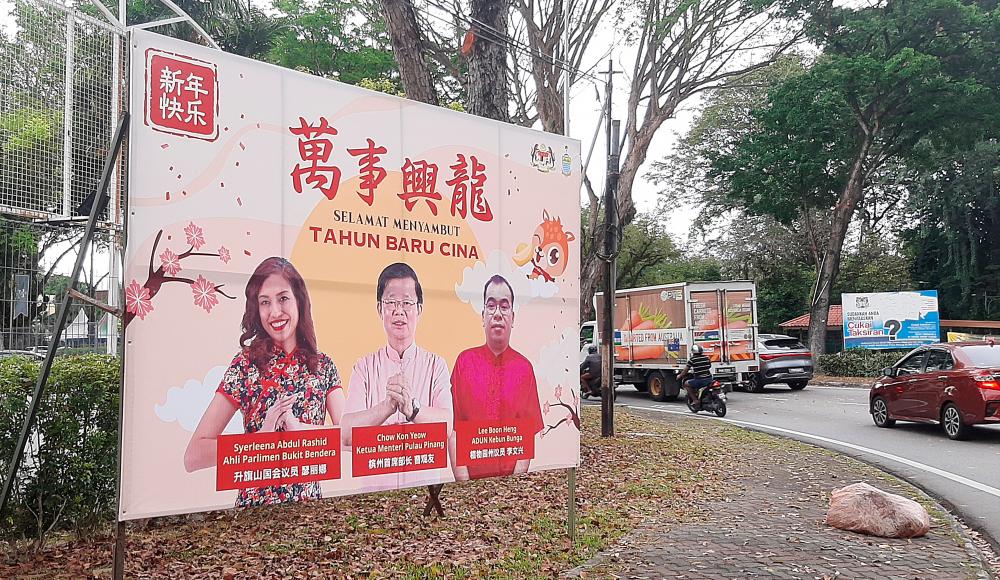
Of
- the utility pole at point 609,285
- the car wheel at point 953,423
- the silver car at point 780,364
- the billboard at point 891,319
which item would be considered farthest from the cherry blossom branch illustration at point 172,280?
the billboard at point 891,319

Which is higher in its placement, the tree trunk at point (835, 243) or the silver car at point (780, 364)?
the tree trunk at point (835, 243)

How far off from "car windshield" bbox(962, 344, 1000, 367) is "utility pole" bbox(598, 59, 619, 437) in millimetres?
5570

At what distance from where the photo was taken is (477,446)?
5.97 meters

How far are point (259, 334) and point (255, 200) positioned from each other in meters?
0.77

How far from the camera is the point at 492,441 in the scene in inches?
239

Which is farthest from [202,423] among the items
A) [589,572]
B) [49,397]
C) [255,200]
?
[589,572]

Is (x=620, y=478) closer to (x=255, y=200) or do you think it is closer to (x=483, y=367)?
(x=483, y=367)

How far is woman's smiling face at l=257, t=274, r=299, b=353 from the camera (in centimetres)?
478

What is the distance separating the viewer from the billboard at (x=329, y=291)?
4.39 metres

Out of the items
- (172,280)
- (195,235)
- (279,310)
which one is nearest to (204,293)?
(172,280)

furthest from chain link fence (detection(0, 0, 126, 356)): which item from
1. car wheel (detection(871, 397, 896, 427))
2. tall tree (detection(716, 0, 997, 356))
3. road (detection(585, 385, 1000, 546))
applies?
tall tree (detection(716, 0, 997, 356))

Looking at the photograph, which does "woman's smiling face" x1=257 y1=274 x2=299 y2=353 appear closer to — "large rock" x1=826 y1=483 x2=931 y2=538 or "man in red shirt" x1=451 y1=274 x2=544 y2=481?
"man in red shirt" x1=451 y1=274 x2=544 y2=481

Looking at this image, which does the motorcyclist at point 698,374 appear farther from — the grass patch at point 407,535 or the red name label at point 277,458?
the red name label at point 277,458

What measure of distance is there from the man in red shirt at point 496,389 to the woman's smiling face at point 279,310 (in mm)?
1361
